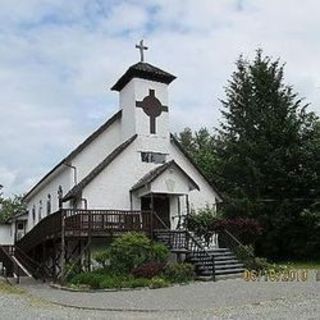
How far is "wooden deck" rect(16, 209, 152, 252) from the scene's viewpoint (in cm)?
2203

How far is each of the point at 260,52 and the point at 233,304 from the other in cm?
2425

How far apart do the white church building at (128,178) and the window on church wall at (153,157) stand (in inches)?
2.2

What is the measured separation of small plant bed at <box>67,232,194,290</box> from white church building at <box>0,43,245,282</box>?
7.04ft

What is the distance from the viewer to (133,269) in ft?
65.6

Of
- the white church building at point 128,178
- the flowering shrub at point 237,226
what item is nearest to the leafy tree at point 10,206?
the white church building at point 128,178

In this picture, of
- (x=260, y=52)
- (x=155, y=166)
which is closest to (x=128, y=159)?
(x=155, y=166)

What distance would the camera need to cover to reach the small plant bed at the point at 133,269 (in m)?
18.5

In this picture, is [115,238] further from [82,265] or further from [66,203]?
[66,203]

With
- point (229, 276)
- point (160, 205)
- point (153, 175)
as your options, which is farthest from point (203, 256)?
point (160, 205)

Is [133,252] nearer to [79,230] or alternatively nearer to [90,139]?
[79,230]

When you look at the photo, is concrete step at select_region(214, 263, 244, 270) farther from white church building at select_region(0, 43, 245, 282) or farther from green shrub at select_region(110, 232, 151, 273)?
white church building at select_region(0, 43, 245, 282)

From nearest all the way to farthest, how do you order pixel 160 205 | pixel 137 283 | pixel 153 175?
pixel 137 283
pixel 153 175
pixel 160 205

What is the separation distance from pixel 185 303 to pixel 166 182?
1240 centimetres

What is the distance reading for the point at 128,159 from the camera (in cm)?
2708
